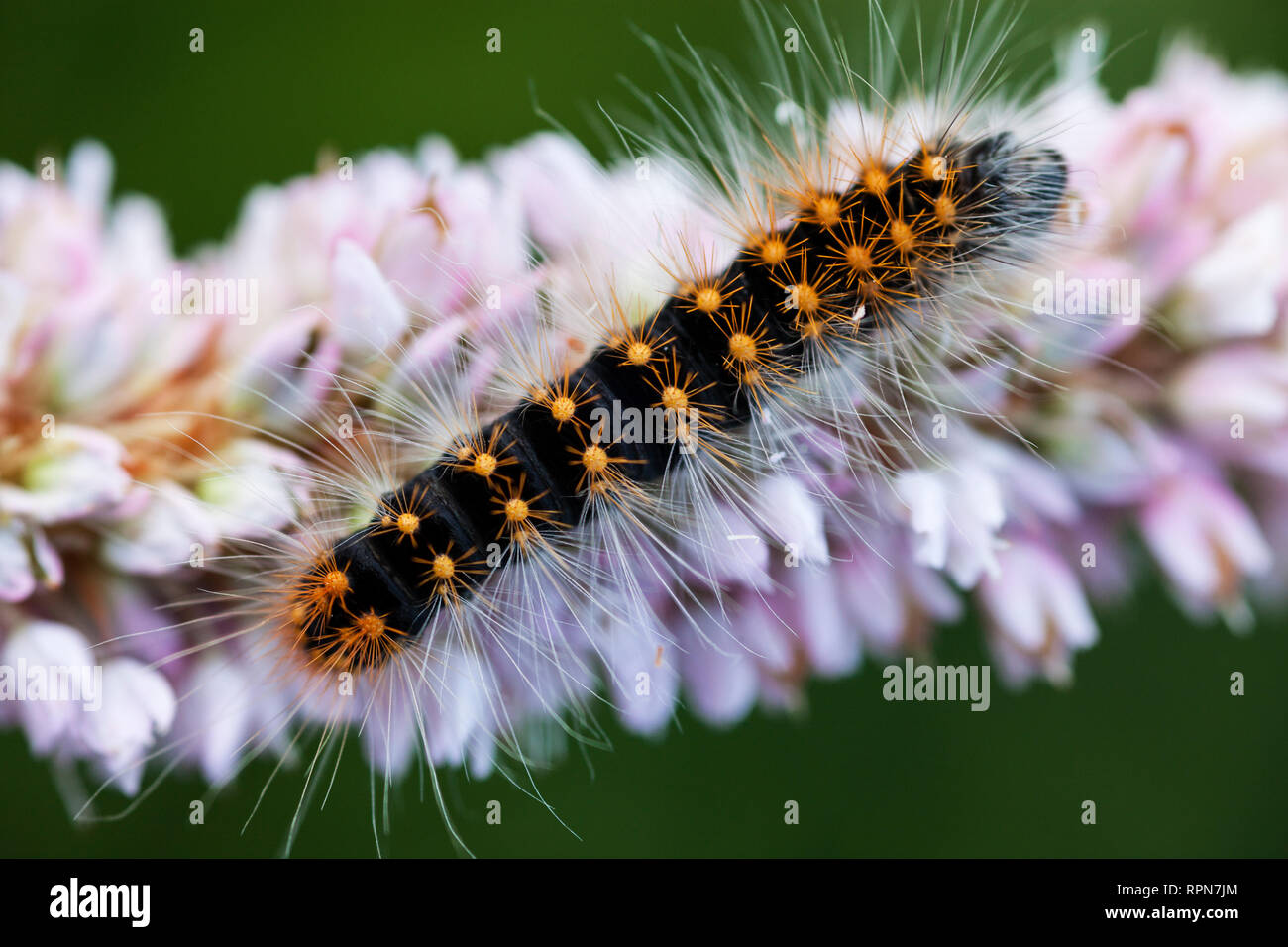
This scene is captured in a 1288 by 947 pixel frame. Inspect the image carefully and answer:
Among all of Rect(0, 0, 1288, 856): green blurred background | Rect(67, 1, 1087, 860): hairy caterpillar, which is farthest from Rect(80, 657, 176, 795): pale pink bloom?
Rect(0, 0, 1288, 856): green blurred background

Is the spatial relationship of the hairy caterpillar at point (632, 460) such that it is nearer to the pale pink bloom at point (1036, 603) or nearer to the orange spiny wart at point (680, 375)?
the orange spiny wart at point (680, 375)

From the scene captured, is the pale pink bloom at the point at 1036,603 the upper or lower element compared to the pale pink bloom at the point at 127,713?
upper

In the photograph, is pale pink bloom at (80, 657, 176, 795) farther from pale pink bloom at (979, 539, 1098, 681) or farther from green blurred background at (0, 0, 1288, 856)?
pale pink bloom at (979, 539, 1098, 681)

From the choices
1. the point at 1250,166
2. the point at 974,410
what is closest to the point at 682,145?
the point at 974,410

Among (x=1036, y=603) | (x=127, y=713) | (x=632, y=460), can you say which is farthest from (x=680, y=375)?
(x=127, y=713)

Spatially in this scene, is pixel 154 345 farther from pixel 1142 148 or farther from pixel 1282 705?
pixel 1282 705

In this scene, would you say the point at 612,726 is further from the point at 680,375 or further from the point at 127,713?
the point at 127,713

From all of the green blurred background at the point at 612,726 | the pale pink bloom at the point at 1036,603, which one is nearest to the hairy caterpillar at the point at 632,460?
the pale pink bloom at the point at 1036,603
